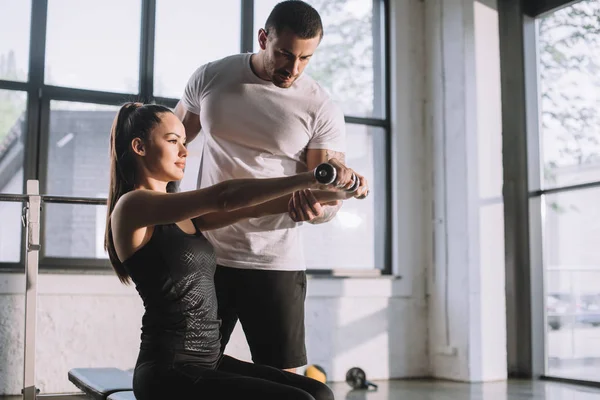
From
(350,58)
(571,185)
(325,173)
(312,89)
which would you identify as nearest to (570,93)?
(571,185)

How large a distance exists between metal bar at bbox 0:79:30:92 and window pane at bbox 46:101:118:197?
163 millimetres

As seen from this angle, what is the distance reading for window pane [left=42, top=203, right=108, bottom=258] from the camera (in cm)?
423

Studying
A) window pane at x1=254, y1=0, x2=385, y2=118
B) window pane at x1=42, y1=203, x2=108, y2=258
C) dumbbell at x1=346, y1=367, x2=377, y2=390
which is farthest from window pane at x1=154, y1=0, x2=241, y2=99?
dumbbell at x1=346, y1=367, x2=377, y2=390

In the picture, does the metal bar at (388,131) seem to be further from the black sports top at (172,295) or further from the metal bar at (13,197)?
the black sports top at (172,295)

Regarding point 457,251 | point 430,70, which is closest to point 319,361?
point 457,251

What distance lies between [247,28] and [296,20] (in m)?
2.79

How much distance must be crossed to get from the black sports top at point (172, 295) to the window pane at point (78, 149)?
273 centimetres

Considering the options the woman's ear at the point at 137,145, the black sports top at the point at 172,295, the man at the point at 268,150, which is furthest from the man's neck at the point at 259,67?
the black sports top at the point at 172,295

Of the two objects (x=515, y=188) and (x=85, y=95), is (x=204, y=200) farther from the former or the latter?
(x=515, y=188)

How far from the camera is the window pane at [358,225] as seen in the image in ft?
16.3

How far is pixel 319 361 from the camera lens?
187 inches

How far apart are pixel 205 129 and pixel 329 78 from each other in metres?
3.03

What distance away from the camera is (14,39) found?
420cm

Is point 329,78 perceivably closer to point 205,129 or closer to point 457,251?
point 457,251
